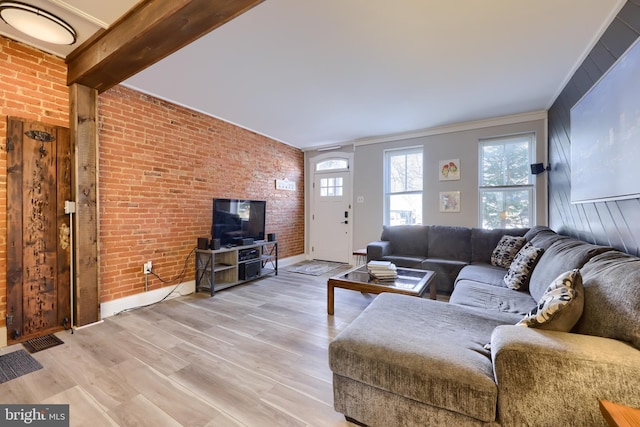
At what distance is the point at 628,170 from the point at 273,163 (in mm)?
4337

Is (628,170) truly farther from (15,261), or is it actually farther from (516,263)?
(15,261)

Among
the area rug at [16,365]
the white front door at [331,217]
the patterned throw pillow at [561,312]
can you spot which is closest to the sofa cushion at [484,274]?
the patterned throw pillow at [561,312]

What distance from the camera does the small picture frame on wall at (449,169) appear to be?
412cm

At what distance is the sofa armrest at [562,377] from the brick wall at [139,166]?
10.9 ft

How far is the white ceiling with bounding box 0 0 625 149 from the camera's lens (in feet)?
5.84

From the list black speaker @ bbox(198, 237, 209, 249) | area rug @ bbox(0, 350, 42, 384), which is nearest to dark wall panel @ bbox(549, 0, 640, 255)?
black speaker @ bbox(198, 237, 209, 249)

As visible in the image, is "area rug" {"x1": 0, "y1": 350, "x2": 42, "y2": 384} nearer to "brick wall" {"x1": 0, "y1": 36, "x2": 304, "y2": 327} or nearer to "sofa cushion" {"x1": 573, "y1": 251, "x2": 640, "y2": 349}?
"brick wall" {"x1": 0, "y1": 36, "x2": 304, "y2": 327}

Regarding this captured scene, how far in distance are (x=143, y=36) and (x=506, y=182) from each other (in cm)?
455

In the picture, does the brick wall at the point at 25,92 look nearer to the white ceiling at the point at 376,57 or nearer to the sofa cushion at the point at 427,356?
the white ceiling at the point at 376,57

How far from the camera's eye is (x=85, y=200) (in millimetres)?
2377

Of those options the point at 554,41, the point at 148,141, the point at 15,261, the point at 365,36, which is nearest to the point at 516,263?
the point at 554,41

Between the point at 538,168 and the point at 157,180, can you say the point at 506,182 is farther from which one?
the point at 157,180

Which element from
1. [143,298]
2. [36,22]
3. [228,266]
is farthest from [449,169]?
[36,22]

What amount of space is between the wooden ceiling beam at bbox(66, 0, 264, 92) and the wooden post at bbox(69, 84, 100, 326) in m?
0.20
